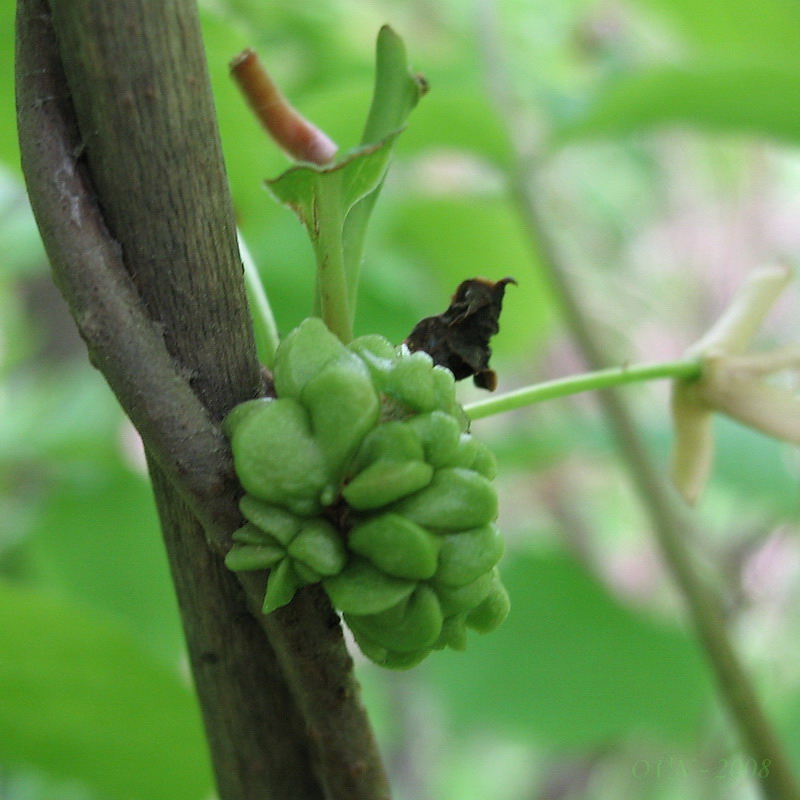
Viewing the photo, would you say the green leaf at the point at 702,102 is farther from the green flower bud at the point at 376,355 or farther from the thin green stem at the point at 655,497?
the green flower bud at the point at 376,355

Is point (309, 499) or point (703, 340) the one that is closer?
point (309, 499)

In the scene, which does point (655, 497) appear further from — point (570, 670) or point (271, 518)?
point (271, 518)

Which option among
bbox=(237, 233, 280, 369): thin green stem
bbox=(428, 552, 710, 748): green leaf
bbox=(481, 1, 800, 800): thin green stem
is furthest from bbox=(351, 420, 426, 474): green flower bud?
bbox=(428, 552, 710, 748): green leaf

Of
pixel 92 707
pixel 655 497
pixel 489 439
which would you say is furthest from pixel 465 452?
pixel 489 439

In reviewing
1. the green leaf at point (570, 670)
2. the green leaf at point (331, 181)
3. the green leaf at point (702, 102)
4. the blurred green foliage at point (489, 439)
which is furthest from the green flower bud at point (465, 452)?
the green leaf at point (570, 670)

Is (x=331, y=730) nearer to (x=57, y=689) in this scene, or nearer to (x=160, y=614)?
(x=57, y=689)

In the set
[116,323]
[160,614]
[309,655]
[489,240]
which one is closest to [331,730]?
[309,655]

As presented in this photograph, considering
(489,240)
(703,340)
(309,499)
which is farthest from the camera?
(489,240)
